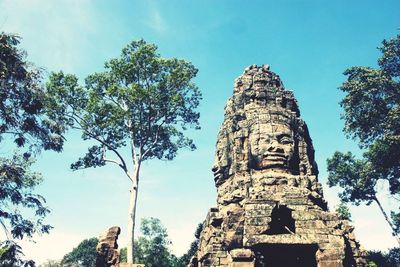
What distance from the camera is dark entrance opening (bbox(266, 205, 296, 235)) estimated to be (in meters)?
10.4

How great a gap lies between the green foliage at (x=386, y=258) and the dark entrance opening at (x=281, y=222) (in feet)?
74.5

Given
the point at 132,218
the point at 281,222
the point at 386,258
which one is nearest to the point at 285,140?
the point at 281,222

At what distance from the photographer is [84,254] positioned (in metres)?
61.4

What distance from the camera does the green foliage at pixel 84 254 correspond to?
60500mm

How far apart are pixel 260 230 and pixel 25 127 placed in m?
8.80

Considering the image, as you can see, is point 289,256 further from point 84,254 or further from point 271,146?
point 84,254

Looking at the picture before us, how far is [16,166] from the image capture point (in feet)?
40.7

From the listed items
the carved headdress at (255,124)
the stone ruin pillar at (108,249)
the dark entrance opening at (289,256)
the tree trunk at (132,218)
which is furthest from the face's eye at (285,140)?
the tree trunk at (132,218)

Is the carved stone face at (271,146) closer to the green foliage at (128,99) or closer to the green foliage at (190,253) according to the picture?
the green foliage at (128,99)

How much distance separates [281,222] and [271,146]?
10.0ft

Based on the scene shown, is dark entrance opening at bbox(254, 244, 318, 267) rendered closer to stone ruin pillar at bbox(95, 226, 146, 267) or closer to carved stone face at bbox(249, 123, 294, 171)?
carved stone face at bbox(249, 123, 294, 171)

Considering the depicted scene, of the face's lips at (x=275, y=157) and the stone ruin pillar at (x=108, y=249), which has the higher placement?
the face's lips at (x=275, y=157)

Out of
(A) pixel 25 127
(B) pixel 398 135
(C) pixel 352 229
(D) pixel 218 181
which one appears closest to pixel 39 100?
(A) pixel 25 127

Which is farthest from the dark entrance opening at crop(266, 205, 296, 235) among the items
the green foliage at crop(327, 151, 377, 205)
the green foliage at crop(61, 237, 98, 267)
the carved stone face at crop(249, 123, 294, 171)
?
the green foliage at crop(61, 237, 98, 267)
